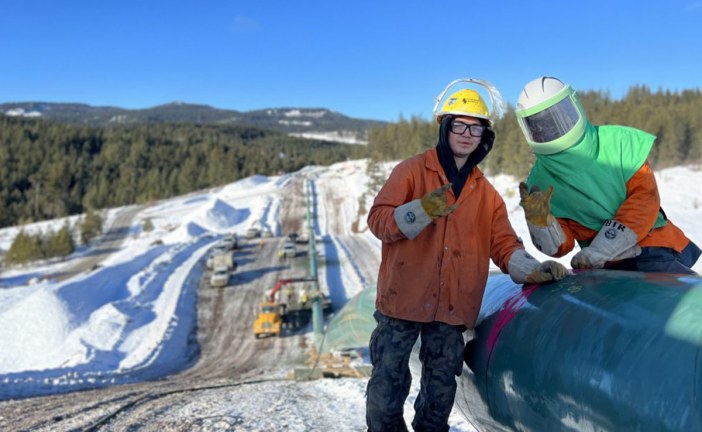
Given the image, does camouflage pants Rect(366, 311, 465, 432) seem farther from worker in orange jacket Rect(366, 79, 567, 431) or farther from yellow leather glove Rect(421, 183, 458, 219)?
yellow leather glove Rect(421, 183, 458, 219)

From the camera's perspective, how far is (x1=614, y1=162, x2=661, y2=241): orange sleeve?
3.71 metres

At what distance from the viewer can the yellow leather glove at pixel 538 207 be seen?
12.0ft

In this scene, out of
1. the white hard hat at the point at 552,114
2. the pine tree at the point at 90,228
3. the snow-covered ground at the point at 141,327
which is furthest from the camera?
the pine tree at the point at 90,228

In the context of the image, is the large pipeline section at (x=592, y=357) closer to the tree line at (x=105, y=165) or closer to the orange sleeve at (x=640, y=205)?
the orange sleeve at (x=640, y=205)

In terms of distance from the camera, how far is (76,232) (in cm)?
7050

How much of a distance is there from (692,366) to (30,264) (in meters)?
62.7

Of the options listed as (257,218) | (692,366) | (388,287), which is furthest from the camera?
(257,218)

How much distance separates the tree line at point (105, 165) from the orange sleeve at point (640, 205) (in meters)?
103

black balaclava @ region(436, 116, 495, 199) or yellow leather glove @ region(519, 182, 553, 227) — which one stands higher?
black balaclava @ region(436, 116, 495, 199)

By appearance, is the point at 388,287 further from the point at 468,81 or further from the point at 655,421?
the point at 655,421

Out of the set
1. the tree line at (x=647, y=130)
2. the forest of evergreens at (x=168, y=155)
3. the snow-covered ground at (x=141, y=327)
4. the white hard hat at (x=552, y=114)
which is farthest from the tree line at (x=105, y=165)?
the white hard hat at (x=552, y=114)

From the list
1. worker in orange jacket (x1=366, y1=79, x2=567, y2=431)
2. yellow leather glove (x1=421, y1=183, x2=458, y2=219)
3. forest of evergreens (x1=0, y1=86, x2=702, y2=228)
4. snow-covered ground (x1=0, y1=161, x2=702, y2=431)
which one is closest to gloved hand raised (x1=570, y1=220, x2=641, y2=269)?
worker in orange jacket (x1=366, y1=79, x2=567, y2=431)

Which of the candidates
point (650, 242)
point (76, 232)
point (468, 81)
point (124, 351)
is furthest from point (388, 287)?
point (76, 232)

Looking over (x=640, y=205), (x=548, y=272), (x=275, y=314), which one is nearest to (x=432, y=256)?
(x=548, y=272)
